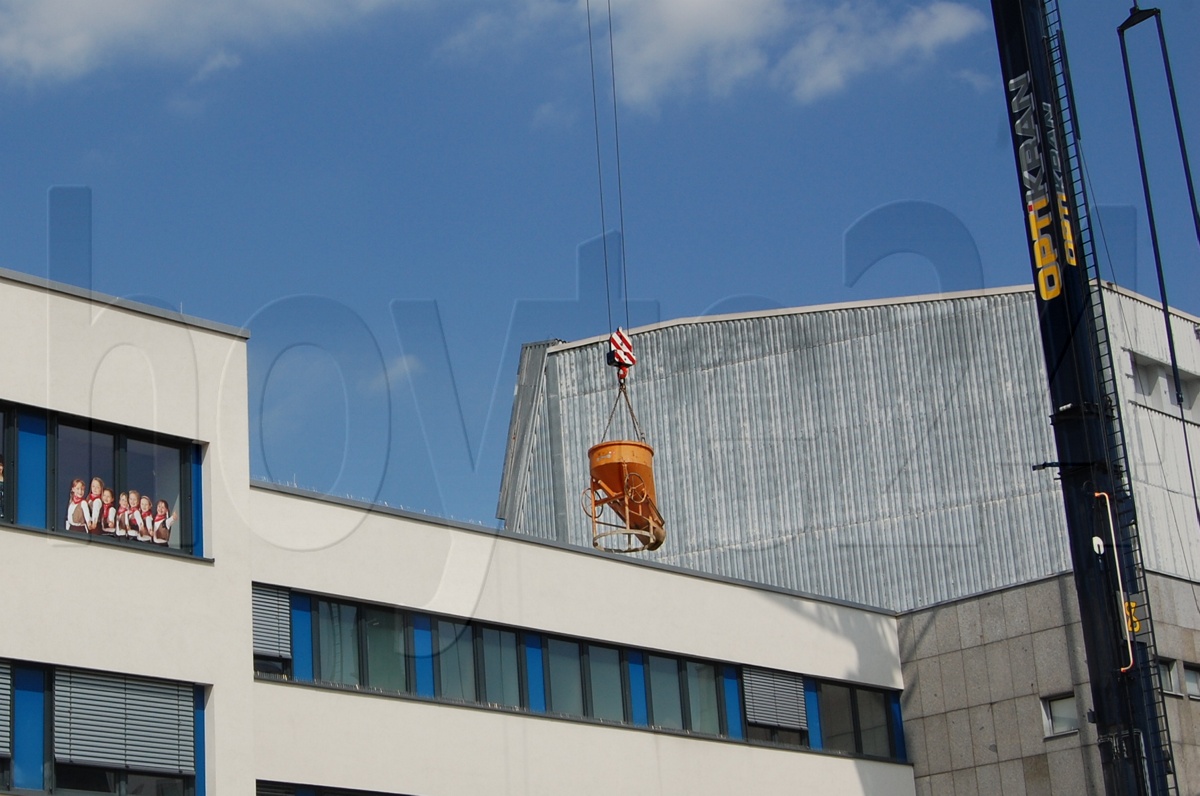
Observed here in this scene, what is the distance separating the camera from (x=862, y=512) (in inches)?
2023

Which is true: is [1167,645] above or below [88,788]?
above

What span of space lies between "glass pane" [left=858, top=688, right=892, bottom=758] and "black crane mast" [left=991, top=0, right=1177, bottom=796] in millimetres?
7682

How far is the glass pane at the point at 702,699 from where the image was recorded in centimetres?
3191

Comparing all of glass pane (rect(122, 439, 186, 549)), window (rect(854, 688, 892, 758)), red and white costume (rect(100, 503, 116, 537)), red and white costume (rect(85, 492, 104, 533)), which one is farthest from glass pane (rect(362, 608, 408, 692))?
window (rect(854, 688, 892, 758))

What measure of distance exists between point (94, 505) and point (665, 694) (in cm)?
1228

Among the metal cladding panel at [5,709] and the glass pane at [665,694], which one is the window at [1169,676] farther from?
the metal cladding panel at [5,709]

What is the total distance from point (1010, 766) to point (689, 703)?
6805 mm

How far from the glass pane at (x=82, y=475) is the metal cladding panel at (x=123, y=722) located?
220 cm

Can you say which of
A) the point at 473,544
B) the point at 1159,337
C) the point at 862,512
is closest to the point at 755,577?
the point at 862,512

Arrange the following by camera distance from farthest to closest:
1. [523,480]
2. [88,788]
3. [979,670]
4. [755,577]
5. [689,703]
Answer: [523,480]
[755,577]
[979,670]
[689,703]
[88,788]

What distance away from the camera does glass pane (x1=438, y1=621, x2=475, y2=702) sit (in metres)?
28.2

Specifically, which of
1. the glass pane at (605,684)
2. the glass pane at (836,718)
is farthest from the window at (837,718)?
the glass pane at (605,684)

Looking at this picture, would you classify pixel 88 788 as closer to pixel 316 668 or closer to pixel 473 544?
pixel 316 668

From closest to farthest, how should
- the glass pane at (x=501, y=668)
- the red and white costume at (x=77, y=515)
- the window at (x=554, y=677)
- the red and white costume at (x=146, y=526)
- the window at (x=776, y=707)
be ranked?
the red and white costume at (x=77, y=515) < the red and white costume at (x=146, y=526) < the window at (x=554, y=677) < the glass pane at (x=501, y=668) < the window at (x=776, y=707)
